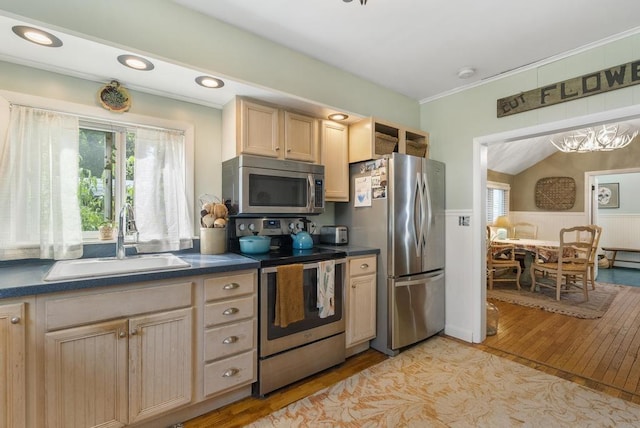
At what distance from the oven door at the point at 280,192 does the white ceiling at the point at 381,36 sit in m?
0.59

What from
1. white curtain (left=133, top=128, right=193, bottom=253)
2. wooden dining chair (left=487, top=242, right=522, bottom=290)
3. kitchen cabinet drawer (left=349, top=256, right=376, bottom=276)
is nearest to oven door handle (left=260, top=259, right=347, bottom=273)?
kitchen cabinet drawer (left=349, top=256, right=376, bottom=276)

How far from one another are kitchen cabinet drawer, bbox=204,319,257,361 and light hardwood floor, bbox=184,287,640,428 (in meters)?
0.39

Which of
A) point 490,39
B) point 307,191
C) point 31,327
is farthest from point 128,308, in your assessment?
point 490,39

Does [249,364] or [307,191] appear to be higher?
[307,191]

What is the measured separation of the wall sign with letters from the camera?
2.08 metres

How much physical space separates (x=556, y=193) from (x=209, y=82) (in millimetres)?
7995

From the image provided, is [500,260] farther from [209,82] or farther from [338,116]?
[209,82]

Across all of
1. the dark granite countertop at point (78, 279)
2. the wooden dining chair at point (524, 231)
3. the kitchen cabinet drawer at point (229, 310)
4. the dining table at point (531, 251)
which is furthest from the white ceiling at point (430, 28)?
the wooden dining chair at point (524, 231)

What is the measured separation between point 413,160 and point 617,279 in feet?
19.8

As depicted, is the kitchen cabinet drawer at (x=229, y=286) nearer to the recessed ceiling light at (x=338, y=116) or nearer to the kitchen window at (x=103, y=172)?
the kitchen window at (x=103, y=172)

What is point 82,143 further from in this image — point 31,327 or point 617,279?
point 617,279

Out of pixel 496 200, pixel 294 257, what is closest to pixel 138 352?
pixel 294 257

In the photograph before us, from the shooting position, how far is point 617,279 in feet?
18.6

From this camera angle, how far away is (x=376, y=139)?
2.73 metres
